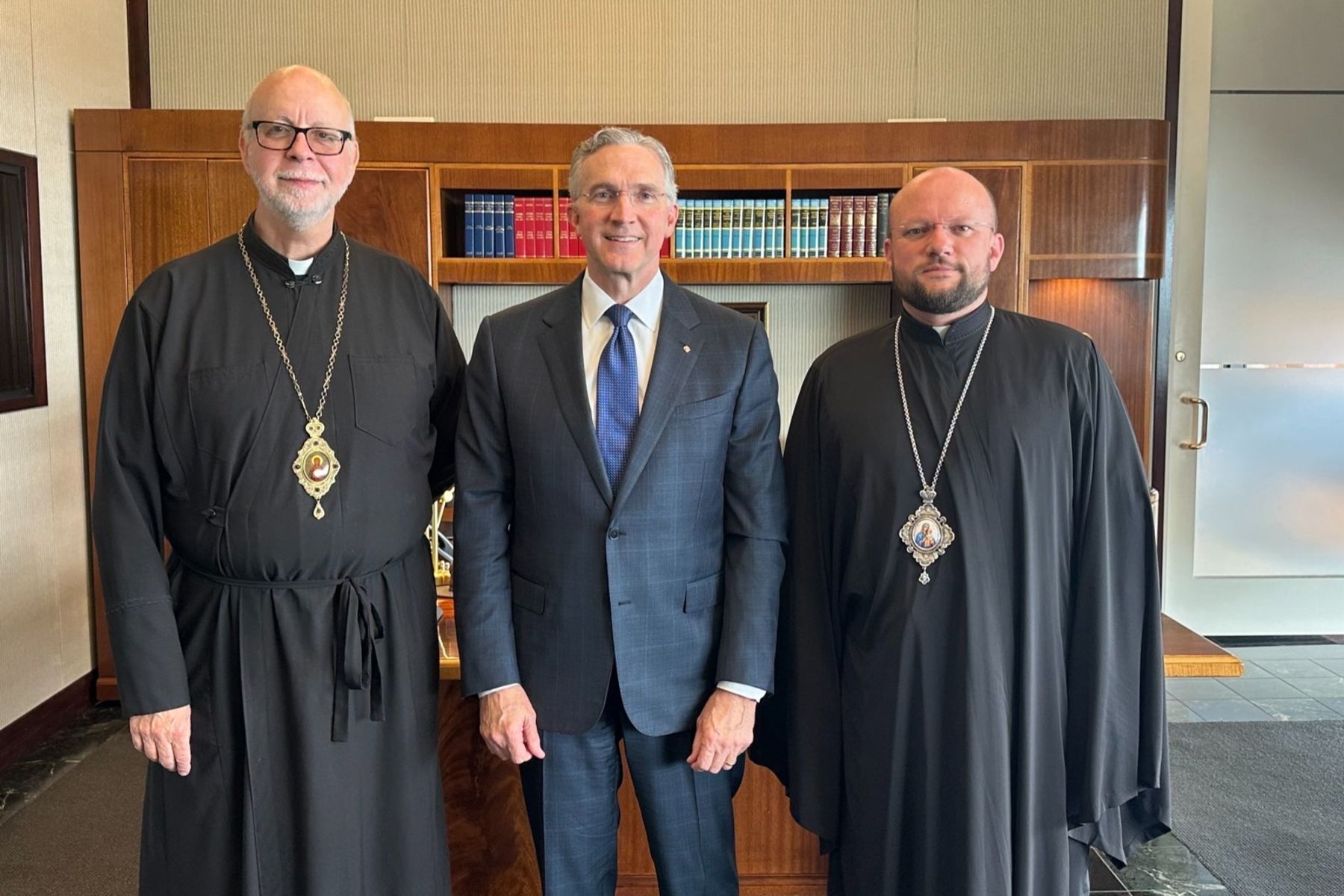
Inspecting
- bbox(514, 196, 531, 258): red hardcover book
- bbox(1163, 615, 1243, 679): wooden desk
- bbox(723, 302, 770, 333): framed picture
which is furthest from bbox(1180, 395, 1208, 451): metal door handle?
bbox(514, 196, 531, 258): red hardcover book

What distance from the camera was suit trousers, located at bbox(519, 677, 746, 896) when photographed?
5.99 feet

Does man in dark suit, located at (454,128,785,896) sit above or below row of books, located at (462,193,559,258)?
below

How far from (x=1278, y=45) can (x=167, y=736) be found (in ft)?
18.6

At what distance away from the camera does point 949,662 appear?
1885mm

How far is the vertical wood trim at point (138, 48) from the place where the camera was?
192 inches

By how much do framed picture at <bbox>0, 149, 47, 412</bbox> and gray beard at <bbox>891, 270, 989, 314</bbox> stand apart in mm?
3257

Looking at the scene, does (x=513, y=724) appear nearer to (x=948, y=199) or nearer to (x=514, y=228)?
(x=948, y=199)

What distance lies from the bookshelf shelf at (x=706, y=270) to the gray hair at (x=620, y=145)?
2753 millimetres

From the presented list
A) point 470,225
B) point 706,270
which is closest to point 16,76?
point 470,225

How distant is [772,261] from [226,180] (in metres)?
2.27

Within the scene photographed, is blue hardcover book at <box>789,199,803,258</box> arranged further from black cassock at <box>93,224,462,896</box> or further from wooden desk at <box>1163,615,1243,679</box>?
black cassock at <box>93,224,462,896</box>

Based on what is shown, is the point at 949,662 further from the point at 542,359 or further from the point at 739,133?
the point at 739,133

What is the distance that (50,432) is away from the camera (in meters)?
4.09

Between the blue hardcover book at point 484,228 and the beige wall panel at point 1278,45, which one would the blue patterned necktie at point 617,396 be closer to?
the blue hardcover book at point 484,228
